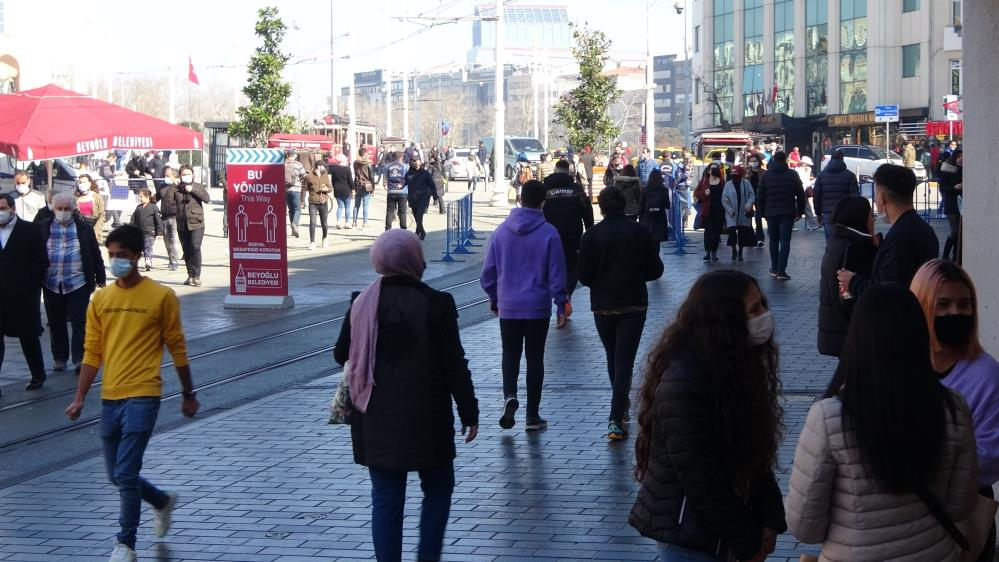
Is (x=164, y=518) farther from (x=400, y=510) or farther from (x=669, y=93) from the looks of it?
(x=669, y=93)

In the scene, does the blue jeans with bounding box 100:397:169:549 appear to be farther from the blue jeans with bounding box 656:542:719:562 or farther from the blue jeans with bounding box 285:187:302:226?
the blue jeans with bounding box 285:187:302:226

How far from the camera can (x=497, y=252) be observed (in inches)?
360

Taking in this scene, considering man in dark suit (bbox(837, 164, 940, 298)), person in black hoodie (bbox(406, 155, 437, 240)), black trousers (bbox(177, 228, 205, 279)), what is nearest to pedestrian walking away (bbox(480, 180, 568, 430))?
man in dark suit (bbox(837, 164, 940, 298))

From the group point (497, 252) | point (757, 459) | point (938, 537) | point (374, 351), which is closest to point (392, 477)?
point (374, 351)

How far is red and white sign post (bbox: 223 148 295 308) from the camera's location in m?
16.9

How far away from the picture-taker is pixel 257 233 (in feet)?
55.6

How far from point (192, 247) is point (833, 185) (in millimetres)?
9069

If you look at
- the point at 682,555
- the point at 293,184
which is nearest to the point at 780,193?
the point at 293,184

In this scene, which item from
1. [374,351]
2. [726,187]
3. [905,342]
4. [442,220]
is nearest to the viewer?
[905,342]

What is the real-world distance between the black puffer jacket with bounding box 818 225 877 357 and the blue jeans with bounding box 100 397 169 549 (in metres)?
3.88

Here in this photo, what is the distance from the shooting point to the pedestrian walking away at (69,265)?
1215 cm

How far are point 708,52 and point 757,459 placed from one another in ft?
253

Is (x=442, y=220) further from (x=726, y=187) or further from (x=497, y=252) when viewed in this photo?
(x=497, y=252)

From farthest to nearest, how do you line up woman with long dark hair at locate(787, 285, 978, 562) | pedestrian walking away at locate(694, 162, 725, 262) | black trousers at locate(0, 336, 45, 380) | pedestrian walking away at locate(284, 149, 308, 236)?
pedestrian walking away at locate(284, 149, 308, 236), pedestrian walking away at locate(694, 162, 725, 262), black trousers at locate(0, 336, 45, 380), woman with long dark hair at locate(787, 285, 978, 562)
